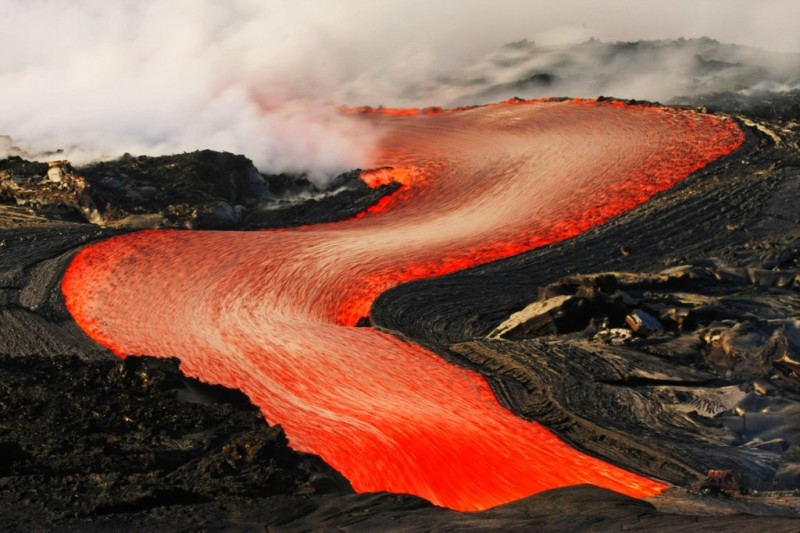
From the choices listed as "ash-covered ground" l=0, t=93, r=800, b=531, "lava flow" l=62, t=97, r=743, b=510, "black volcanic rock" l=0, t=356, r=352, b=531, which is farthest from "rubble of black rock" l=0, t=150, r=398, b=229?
"black volcanic rock" l=0, t=356, r=352, b=531

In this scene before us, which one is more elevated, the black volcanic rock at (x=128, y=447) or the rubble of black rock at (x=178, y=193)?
the rubble of black rock at (x=178, y=193)

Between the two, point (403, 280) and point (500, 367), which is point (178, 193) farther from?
point (500, 367)

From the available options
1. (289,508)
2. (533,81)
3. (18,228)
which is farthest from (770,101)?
(289,508)

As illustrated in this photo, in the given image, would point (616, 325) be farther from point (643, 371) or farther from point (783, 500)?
point (783, 500)

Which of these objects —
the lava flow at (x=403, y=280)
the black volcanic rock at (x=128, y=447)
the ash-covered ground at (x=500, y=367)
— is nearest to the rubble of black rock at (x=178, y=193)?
the ash-covered ground at (x=500, y=367)

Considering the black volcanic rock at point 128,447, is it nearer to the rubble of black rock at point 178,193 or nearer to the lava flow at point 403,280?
the lava flow at point 403,280

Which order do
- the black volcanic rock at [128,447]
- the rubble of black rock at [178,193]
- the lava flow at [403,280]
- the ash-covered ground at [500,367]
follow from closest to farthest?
the black volcanic rock at [128,447] < the ash-covered ground at [500,367] < the lava flow at [403,280] < the rubble of black rock at [178,193]

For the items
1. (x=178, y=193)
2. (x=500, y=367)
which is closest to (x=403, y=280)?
(x=500, y=367)
